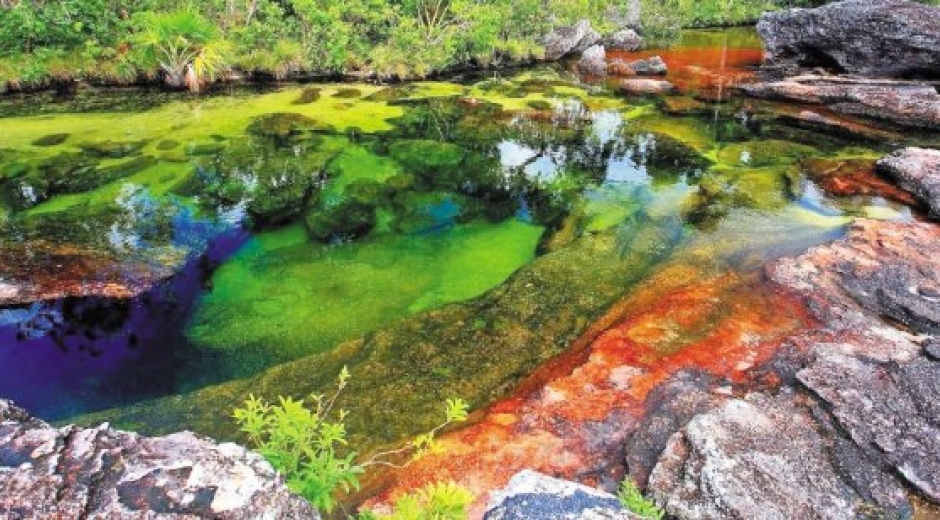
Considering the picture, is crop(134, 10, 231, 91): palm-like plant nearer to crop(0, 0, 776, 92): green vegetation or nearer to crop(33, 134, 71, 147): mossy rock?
crop(0, 0, 776, 92): green vegetation

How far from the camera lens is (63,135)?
8984 mm

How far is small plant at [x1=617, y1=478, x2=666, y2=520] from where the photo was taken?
2561mm

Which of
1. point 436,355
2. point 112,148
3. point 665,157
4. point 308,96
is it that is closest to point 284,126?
point 308,96

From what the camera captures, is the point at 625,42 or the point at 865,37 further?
the point at 625,42

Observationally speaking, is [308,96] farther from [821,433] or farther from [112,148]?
[821,433]

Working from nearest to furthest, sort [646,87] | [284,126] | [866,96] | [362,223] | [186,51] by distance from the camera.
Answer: [362,223]
[284,126]
[866,96]
[186,51]
[646,87]

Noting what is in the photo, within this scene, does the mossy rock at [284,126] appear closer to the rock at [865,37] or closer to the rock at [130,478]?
the rock at [130,478]

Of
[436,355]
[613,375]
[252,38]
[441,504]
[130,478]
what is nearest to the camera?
[130,478]

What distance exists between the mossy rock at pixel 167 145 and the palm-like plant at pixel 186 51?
3533 mm

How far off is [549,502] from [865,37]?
557 inches

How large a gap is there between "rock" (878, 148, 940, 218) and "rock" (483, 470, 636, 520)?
21.1 ft

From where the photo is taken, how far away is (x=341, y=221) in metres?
6.61

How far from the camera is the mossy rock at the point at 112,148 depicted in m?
8.25

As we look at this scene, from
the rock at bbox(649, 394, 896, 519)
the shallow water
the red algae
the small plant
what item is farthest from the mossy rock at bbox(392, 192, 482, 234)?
the small plant
